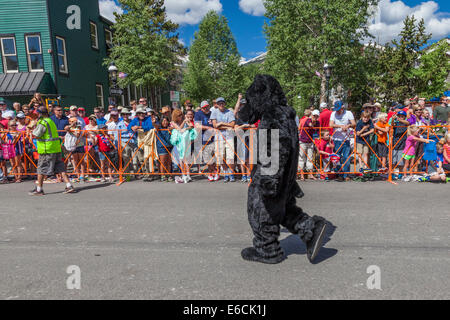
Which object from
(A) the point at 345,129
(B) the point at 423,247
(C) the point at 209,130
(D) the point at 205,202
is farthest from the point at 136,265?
(A) the point at 345,129

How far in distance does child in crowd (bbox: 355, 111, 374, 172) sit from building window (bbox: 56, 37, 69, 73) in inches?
648

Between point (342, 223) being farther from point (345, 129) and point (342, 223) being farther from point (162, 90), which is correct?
point (162, 90)

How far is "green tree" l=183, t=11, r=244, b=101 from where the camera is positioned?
1588 inches

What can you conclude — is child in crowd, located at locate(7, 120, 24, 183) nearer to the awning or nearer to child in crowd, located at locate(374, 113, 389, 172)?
the awning

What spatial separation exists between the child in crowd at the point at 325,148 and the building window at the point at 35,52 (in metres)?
15.7

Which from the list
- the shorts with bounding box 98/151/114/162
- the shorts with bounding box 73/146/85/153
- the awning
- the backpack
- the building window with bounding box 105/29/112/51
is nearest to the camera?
the backpack

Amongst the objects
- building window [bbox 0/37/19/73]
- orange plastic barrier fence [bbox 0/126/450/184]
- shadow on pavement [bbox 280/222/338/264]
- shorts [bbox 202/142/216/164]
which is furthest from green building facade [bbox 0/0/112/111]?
shadow on pavement [bbox 280/222/338/264]

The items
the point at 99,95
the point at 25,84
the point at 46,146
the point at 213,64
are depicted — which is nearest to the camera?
the point at 46,146

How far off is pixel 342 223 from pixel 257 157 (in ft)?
7.08

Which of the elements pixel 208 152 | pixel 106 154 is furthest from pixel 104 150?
pixel 208 152

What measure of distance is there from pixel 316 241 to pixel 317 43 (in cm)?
2354

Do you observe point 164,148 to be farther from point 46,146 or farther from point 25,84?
point 25,84

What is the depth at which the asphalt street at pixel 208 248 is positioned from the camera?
10.2 ft

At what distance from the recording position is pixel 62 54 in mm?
18766
